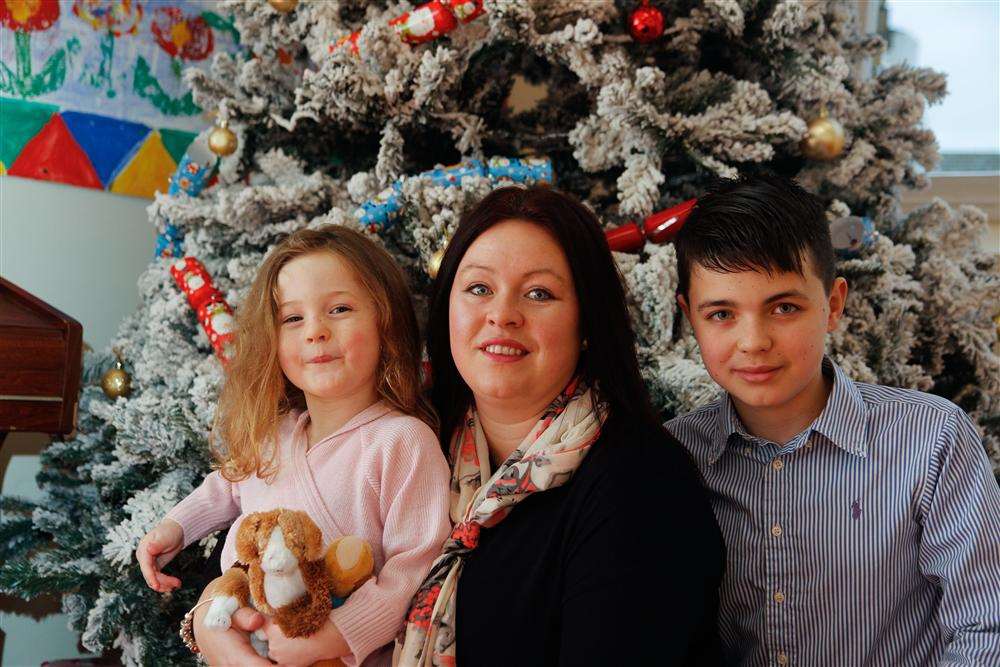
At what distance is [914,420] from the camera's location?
1144 mm

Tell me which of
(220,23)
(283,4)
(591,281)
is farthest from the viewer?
(220,23)

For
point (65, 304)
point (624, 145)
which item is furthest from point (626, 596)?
point (65, 304)

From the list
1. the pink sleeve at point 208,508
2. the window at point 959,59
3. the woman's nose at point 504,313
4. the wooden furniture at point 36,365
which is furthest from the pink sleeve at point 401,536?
the window at point 959,59

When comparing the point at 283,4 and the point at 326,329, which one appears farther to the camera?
the point at 283,4

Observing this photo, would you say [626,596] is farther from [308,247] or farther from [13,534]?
[13,534]

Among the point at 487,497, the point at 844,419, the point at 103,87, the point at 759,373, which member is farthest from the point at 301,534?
the point at 103,87

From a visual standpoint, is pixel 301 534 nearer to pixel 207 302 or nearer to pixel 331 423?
pixel 331 423

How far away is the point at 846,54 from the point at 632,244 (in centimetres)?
74

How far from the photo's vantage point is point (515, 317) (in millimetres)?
1142

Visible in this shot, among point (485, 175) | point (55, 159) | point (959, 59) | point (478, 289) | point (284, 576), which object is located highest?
point (959, 59)

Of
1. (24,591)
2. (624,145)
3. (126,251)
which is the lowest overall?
(24,591)

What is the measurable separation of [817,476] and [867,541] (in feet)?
0.34

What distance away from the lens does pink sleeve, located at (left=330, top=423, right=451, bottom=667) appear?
1060 millimetres

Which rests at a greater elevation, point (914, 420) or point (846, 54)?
point (846, 54)
